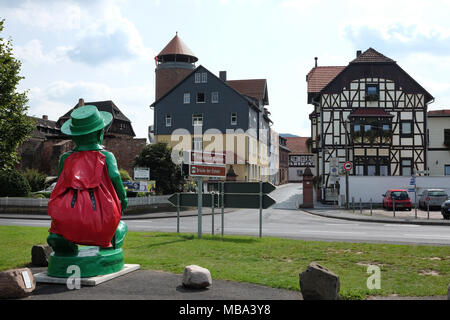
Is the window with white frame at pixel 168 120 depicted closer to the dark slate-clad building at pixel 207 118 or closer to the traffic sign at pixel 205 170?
the dark slate-clad building at pixel 207 118

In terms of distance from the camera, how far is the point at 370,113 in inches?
1484

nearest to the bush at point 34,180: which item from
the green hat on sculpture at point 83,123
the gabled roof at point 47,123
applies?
the green hat on sculpture at point 83,123

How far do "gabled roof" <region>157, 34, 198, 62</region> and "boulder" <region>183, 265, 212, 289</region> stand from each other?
56.8m

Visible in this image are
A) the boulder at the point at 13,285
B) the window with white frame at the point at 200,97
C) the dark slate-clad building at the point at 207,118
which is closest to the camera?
the boulder at the point at 13,285

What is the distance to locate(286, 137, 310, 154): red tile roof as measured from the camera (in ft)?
311

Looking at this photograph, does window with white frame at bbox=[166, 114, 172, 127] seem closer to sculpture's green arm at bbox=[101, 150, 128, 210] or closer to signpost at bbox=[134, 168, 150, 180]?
signpost at bbox=[134, 168, 150, 180]

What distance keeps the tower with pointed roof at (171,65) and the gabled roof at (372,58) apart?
28.9 m

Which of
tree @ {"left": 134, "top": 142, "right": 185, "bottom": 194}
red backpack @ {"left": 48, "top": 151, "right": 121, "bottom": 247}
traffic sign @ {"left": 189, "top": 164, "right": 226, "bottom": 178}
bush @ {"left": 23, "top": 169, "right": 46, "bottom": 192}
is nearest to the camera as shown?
red backpack @ {"left": 48, "top": 151, "right": 121, "bottom": 247}

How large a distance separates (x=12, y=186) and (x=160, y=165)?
32.9 ft

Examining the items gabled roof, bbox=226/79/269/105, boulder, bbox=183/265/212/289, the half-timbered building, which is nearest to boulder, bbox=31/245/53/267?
boulder, bbox=183/265/212/289

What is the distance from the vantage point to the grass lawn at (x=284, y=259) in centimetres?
728

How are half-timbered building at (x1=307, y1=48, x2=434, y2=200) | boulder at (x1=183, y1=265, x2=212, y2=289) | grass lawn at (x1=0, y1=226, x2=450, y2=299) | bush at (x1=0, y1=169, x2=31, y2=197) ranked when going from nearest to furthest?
boulder at (x1=183, y1=265, x2=212, y2=289) < grass lawn at (x1=0, y1=226, x2=450, y2=299) < bush at (x1=0, y1=169, x2=31, y2=197) < half-timbered building at (x1=307, y1=48, x2=434, y2=200)

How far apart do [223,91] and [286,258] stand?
43384 mm

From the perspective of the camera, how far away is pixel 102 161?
25.0 feet
